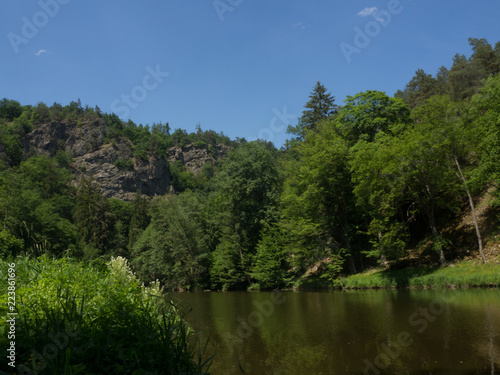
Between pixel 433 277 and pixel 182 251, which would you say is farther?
pixel 182 251

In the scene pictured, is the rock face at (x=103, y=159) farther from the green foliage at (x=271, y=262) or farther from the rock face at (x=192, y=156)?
the green foliage at (x=271, y=262)

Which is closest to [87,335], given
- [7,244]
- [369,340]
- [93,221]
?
[369,340]

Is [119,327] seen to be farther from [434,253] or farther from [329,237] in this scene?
[329,237]

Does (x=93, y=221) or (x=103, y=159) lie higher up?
(x=103, y=159)

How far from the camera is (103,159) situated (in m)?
132

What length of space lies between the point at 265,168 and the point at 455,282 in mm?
24953

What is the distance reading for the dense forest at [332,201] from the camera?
23297mm

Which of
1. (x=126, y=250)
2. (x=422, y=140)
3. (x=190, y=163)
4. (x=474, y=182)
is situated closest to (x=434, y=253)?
(x=474, y=182)

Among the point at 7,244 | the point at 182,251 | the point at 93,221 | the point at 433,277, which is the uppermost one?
the point at 93,221

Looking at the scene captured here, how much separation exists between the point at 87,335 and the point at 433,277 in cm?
2149

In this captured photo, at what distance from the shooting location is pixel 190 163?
170 m

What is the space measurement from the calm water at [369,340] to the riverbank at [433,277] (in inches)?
166

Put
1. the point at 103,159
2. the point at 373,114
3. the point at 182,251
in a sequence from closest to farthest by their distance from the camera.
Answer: the point at 373,114
the point at 182,251
the point at 103,159

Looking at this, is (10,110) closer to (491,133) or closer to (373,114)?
(373,114)
